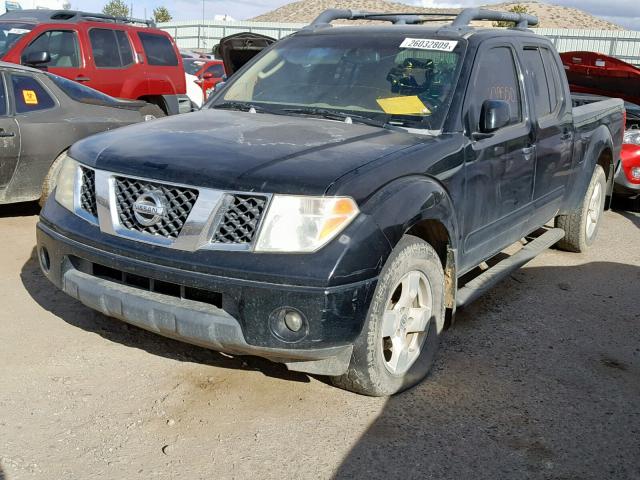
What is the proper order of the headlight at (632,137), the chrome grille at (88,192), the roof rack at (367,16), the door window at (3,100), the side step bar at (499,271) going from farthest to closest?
the headlight at (632,137) < the door window at (3,100) < the roof rack at (367,16) < the side step bar at (499,271) < the chrome grille at (88,192)

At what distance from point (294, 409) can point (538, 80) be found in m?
3.12

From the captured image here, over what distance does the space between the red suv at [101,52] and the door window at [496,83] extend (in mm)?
6617

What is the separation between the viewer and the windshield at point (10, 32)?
9742 mm

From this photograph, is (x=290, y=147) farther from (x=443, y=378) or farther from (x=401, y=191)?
(x=443, y=378)

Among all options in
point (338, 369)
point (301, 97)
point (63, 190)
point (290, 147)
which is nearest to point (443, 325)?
point (338, 369)

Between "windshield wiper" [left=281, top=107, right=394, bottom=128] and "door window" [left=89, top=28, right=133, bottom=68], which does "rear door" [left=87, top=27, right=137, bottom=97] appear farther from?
"windshield wiper" [left=281, top=107, right=394, bottom=128]

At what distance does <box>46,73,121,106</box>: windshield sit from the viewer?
6.91m

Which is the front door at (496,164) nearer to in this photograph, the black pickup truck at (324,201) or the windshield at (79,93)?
the black pickup truck at (324,201)

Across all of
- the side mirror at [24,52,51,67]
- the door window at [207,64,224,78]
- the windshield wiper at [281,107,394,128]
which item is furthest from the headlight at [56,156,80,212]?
the door window at [207,64,224,78]

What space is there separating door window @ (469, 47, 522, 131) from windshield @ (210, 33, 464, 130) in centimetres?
17

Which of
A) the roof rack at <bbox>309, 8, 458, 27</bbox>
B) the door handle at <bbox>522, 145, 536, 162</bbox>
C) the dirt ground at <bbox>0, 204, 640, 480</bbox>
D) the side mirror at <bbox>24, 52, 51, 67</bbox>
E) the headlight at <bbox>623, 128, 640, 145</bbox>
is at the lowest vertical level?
the dirt ground at <bbox>0, 204, 640, 480</bbox>

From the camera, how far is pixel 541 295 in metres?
5.41

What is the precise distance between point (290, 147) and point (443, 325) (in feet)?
4.37

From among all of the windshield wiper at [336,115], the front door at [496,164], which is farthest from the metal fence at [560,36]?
the windshield wiper at [336,115]
